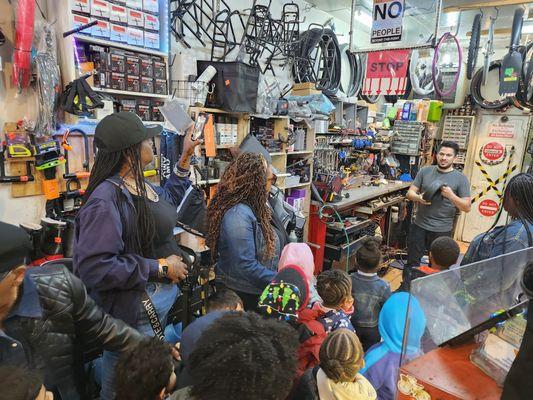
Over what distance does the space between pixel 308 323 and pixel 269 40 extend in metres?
3.58

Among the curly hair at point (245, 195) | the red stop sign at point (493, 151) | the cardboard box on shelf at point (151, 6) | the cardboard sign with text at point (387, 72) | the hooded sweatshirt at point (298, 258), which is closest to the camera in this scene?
the hooded sweatshirt at point (298, 258)

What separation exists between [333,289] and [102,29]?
248 cm

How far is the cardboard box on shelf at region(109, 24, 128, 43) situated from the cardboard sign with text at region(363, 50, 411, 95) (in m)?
2.85

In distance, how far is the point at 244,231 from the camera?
1.90 m

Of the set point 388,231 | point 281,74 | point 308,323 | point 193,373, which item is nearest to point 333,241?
point 388,231

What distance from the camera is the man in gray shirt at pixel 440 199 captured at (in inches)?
141

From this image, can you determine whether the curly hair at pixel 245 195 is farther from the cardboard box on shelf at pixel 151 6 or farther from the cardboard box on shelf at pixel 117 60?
the cardboard box on shelf at pixel 151 6

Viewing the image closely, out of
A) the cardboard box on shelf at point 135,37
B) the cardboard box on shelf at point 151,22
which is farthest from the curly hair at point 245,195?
the cardboard box on shelf at point 151,22

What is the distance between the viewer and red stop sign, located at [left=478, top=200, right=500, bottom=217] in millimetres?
6738

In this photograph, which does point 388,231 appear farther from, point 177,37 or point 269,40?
point 177,37

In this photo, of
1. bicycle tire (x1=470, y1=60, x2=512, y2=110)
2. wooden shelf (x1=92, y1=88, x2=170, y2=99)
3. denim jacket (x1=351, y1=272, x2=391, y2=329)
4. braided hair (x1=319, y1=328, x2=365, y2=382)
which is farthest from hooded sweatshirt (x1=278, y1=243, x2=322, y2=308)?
bicycle tire (x1=470, y1=60, x2=512, y2=110)

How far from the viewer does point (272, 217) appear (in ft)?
7.34

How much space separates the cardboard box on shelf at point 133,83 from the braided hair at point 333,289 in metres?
2.16

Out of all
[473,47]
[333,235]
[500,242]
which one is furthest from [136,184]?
[473,47]
